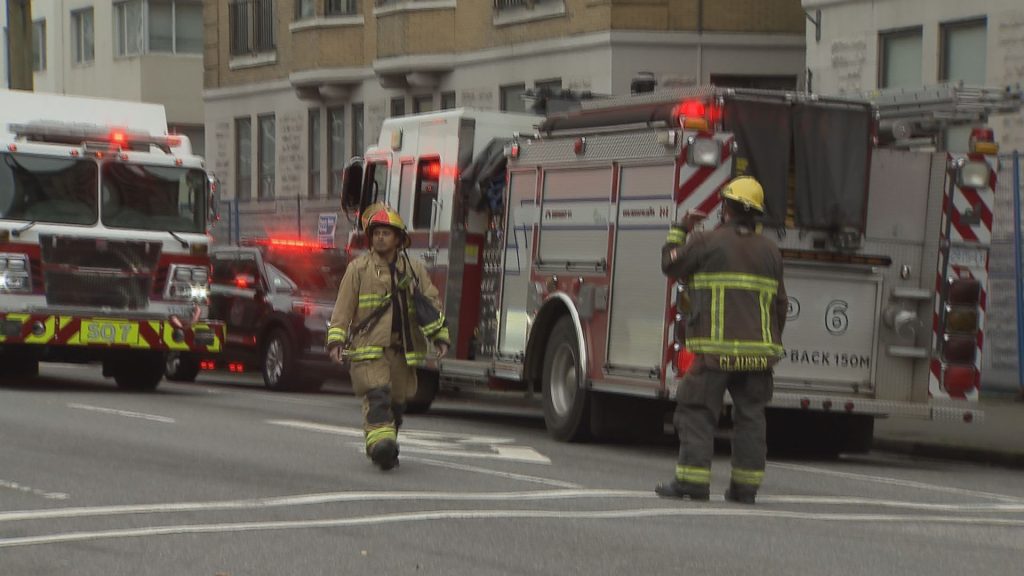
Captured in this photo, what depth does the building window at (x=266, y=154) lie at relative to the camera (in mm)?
40031

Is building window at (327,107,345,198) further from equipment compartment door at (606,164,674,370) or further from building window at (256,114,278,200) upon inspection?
equipment compartment door at (606,164,674,370)

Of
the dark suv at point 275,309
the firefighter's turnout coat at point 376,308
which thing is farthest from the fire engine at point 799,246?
the dark suv at point 275,309

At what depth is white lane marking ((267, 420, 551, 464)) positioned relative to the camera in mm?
14445

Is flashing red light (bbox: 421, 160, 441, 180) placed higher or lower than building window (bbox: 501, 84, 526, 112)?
lower

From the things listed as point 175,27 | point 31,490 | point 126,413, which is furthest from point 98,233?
point 175,27

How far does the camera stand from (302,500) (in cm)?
1098

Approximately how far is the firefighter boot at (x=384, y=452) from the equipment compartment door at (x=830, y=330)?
3.50 metres

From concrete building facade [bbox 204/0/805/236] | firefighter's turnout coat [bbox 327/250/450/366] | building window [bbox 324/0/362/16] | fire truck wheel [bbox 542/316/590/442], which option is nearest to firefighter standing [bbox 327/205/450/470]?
firefighter's turnout coat [bbox 327/250/450/366]

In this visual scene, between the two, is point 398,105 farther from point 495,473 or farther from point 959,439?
point 495,473

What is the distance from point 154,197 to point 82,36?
30759mm

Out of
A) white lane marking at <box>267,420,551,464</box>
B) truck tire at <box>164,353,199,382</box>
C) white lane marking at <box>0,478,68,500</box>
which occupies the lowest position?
truck tire at <box>164,353,199,382</box>

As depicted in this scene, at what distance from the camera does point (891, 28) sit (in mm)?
24594

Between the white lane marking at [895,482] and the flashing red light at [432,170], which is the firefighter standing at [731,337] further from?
the flashing red light at [432,170]

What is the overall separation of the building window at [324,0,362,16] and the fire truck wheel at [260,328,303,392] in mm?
13788
